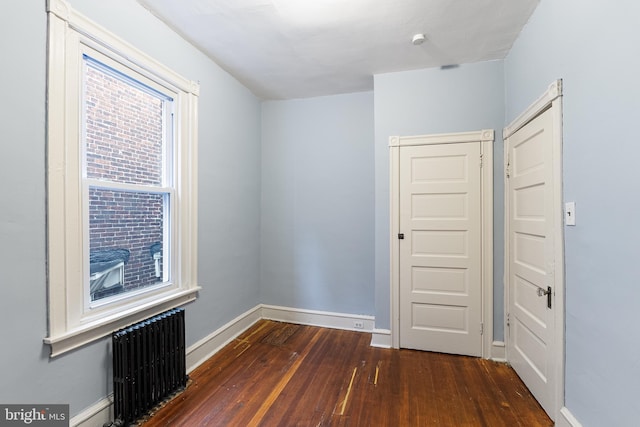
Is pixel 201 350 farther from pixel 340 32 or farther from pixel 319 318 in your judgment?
pixel 340 32

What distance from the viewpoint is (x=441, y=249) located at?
108 inches

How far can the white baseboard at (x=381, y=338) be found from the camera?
2877 millimetres

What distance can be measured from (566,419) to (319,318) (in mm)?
2336

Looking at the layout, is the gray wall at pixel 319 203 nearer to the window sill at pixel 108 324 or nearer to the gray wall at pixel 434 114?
the gray wall at pixel 434 114

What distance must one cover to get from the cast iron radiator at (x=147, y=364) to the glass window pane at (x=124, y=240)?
12.9 inches

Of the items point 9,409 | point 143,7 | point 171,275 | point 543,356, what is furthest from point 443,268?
point 143,7

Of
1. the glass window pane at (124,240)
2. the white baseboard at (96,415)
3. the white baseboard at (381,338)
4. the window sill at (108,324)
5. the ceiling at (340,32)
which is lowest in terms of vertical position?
the white baseboard at (381,338)

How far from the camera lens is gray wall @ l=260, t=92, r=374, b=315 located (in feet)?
11.0

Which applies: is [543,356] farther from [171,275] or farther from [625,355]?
[171,275]

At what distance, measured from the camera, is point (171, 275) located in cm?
234

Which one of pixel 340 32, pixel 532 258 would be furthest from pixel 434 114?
pixel 532 258

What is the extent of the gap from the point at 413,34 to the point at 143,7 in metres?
2.03

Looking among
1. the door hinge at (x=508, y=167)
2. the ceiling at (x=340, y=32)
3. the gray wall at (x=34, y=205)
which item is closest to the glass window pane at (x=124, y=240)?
the gray wall at (x=34, y=205)

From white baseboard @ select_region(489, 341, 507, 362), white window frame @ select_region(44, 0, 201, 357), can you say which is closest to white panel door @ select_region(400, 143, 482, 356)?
white baseboard @ select_region(489, 341, 507, 362)
